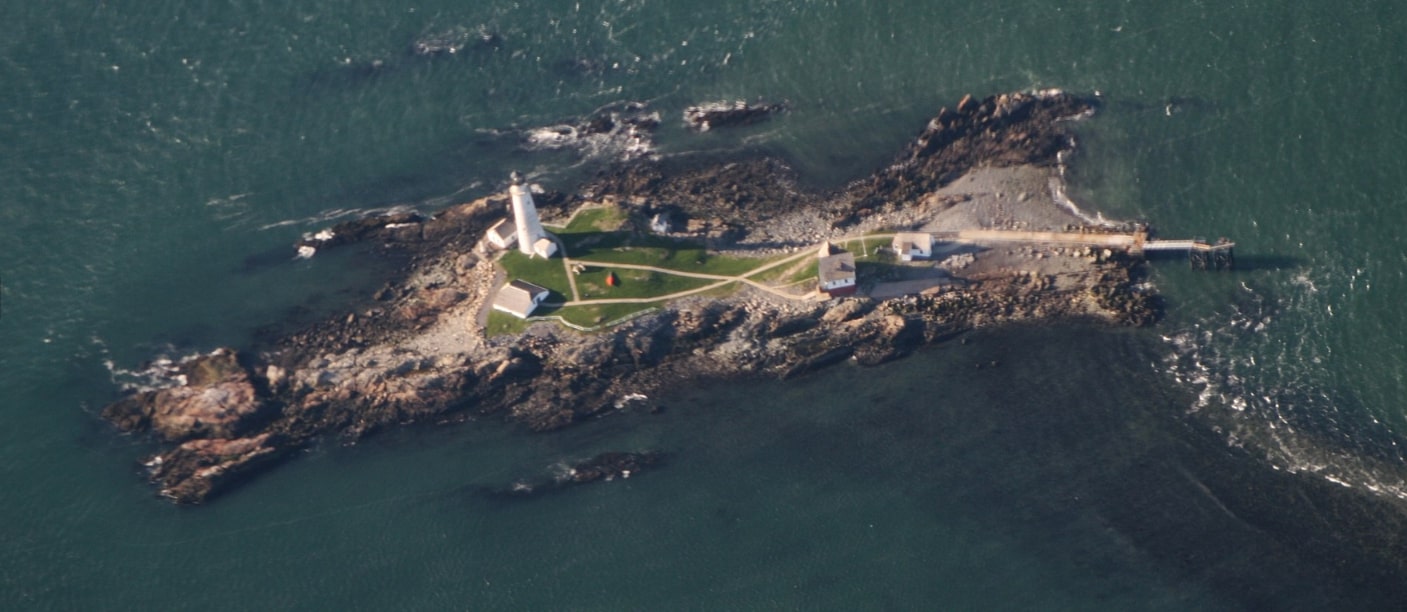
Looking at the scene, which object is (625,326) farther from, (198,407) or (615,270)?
(198,407)

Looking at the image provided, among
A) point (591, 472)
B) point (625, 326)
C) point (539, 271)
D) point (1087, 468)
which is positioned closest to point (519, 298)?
point (539, 271)

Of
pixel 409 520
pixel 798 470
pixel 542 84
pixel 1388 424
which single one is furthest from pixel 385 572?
pixel 1388 424

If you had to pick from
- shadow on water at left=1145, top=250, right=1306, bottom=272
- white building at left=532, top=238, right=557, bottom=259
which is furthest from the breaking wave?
white building at left=532, top=238, right=557, bottom=259

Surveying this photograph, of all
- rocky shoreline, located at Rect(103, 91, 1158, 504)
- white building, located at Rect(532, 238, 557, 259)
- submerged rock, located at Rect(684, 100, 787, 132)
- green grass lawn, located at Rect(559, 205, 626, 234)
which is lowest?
rocky shoreline, located at Rect(103, 91, 1158, 504)

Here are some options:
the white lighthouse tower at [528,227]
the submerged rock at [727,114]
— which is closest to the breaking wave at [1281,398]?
the submerged rock at [727,114]

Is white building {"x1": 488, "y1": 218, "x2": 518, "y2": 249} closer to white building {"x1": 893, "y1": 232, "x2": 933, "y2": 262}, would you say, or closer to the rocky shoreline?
the rocky shoreline

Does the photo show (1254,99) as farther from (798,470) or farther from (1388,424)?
(798,470)
